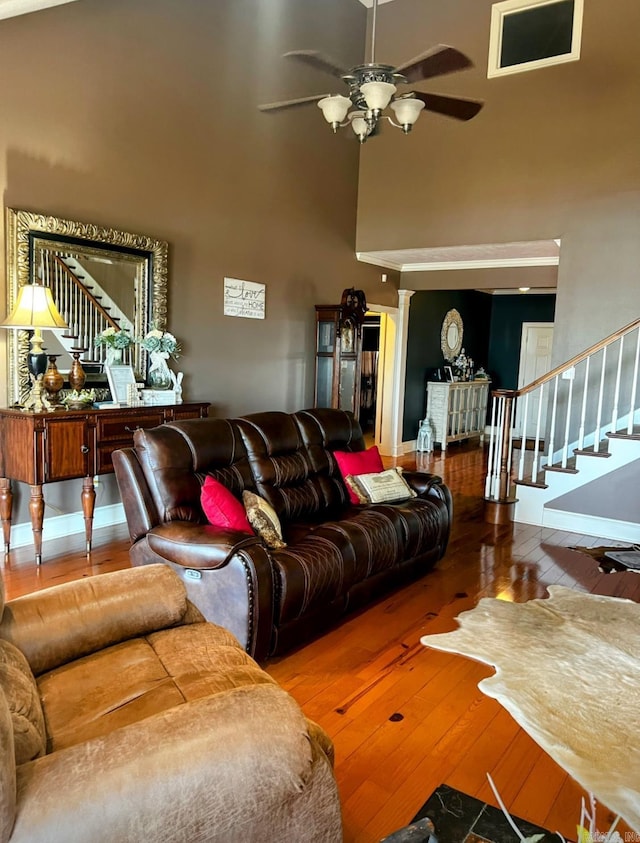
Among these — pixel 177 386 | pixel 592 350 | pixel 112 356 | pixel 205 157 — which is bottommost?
pixel 177 386

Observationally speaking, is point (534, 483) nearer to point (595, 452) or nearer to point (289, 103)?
point (595, 452)

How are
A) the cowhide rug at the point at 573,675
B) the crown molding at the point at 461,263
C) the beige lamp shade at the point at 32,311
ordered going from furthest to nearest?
1. the crown molding at the point at 461,263
2. the beige lamp shade at the point at 32,311
3. the cowhide rug at the point at 573,675

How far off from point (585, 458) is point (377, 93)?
3.36 meters

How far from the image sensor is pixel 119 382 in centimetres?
436

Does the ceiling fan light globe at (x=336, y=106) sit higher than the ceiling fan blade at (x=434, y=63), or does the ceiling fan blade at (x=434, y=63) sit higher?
the ceiling fan blade at (x=434, y=63)

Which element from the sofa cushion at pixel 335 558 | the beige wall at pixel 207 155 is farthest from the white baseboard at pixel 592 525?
the beige wall at pixel 207 155

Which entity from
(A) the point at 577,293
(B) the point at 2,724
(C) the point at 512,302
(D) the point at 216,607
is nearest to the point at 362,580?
(D) the point at 216,607

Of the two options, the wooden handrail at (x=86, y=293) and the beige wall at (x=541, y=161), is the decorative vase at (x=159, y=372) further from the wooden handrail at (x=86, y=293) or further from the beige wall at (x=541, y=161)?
the beige wall at (x=541, y=161)

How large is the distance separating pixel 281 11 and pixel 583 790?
6343mm

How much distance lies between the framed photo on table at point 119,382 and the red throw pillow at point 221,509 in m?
1.78

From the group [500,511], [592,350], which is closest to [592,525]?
[500,511]

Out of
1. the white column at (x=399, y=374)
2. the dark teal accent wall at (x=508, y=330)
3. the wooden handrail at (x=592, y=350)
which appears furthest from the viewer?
the dark teal accent wall at (x=508, y=330)

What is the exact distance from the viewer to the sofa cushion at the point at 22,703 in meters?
1.26

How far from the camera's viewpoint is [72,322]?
4.23 metres
